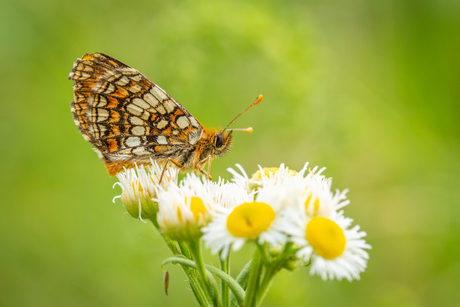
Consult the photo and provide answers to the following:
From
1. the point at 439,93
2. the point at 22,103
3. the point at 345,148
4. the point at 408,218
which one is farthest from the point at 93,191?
the point at 439,93

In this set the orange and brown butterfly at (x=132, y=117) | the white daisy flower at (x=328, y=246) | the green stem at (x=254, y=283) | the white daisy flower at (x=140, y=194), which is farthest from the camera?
the orange and brown butterfly at (x=132, y=117)

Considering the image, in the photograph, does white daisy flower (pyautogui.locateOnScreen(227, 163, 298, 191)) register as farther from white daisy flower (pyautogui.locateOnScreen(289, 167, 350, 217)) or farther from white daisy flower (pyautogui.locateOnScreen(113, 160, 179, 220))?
white daisy flower (pyautogui.locateOnScreen(113, 160, 179, 220))

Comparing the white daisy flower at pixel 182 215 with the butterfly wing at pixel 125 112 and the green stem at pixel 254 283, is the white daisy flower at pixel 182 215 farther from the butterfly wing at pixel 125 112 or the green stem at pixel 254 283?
the butterfly wing at pixel 125 112

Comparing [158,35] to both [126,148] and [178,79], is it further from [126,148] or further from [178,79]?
[126,148]

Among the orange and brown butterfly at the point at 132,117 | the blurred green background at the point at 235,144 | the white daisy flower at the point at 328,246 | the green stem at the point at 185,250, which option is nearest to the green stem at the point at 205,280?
the green stem at the point at 185,250

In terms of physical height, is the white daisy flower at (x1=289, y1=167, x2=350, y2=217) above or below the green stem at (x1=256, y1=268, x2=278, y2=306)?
above

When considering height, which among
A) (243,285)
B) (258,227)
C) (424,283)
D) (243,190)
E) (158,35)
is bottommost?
(243,285)

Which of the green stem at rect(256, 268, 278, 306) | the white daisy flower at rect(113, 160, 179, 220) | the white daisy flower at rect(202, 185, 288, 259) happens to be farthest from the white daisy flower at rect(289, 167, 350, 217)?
the white daisy flower at rect(113, 160, 179, 220)
